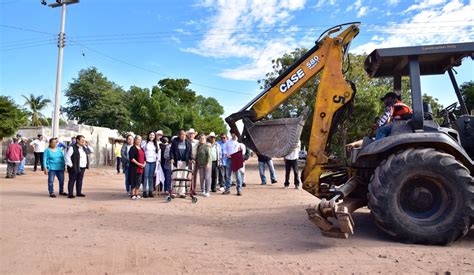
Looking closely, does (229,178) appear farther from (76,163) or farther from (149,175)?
(76,163)

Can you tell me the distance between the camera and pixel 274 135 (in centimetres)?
637

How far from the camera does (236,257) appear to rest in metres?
4.60

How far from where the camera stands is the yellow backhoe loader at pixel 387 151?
16.0ft

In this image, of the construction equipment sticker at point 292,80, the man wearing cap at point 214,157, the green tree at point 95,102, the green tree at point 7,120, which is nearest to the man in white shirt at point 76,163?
the man wearing cap at point 214,157

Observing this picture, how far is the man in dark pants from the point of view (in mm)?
10078

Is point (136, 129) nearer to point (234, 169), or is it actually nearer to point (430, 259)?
point (234, 169)

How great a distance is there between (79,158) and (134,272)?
6.98 m

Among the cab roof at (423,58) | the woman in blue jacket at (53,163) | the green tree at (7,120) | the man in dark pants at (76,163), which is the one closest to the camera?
the cab roof at (423,58)

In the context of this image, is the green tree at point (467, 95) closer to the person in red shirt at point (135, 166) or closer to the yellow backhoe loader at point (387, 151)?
the yellow backhoe loader at point (387, 151)

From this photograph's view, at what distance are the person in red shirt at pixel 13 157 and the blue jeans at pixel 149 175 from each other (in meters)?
7.65

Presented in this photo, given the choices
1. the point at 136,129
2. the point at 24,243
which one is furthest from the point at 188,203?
the point at 136,129

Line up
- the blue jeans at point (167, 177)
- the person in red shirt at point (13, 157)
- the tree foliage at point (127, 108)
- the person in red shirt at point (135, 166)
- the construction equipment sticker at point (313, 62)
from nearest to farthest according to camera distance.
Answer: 1. the construction equipment sticker at point (313, 62)
2. the person in red shirt at point (135, 166)
3. the blue jeans at point (167, 177)
4. the person in red shirt at point (13, 157)
5. the tree foliage at point (127, 108)

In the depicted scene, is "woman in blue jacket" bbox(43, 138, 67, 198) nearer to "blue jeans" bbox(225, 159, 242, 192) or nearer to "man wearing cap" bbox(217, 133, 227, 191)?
"man wearing cap" bbox(217, 133, 227, 191)

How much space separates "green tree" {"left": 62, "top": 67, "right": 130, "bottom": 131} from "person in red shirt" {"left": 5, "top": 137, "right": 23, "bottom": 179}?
21396mm
